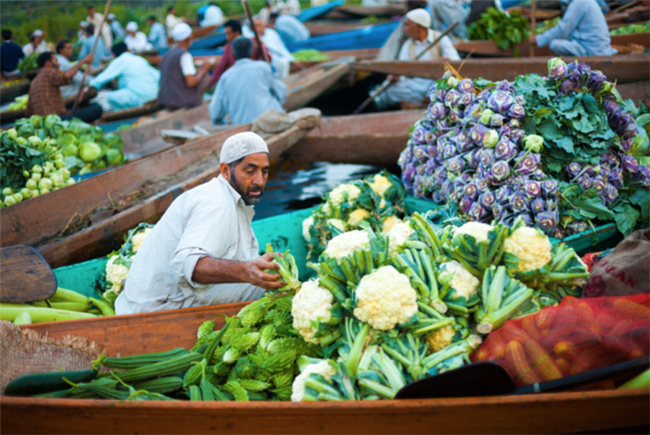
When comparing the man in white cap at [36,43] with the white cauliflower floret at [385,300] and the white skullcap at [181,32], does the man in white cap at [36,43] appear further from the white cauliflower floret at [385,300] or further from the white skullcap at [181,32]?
the white cauliflower floret at [385,300]

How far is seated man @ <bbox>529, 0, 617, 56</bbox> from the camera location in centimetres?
522

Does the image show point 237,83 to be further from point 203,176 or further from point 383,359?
point 383,359

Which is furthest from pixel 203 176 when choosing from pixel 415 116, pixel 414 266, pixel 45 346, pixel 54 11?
pixel 54 11

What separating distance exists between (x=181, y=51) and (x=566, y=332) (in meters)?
7.02

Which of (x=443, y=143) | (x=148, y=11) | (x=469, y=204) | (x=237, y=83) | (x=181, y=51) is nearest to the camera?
(x=469, y=204)

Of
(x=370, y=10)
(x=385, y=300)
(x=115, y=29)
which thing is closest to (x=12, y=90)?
(x=115, y=29)

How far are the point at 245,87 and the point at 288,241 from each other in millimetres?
2743

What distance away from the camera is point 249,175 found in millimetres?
2340

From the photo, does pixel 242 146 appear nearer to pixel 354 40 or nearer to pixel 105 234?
pixel 105 234

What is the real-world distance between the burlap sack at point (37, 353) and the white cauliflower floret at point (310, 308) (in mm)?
1163

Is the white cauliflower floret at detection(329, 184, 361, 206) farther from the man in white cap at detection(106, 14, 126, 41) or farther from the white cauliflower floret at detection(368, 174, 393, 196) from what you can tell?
the man in white cap at detection(106, 14, 126, 41)

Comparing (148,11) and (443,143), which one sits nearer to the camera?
(443,143)

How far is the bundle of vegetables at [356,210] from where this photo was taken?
3361 mm

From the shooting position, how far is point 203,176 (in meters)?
3.76
